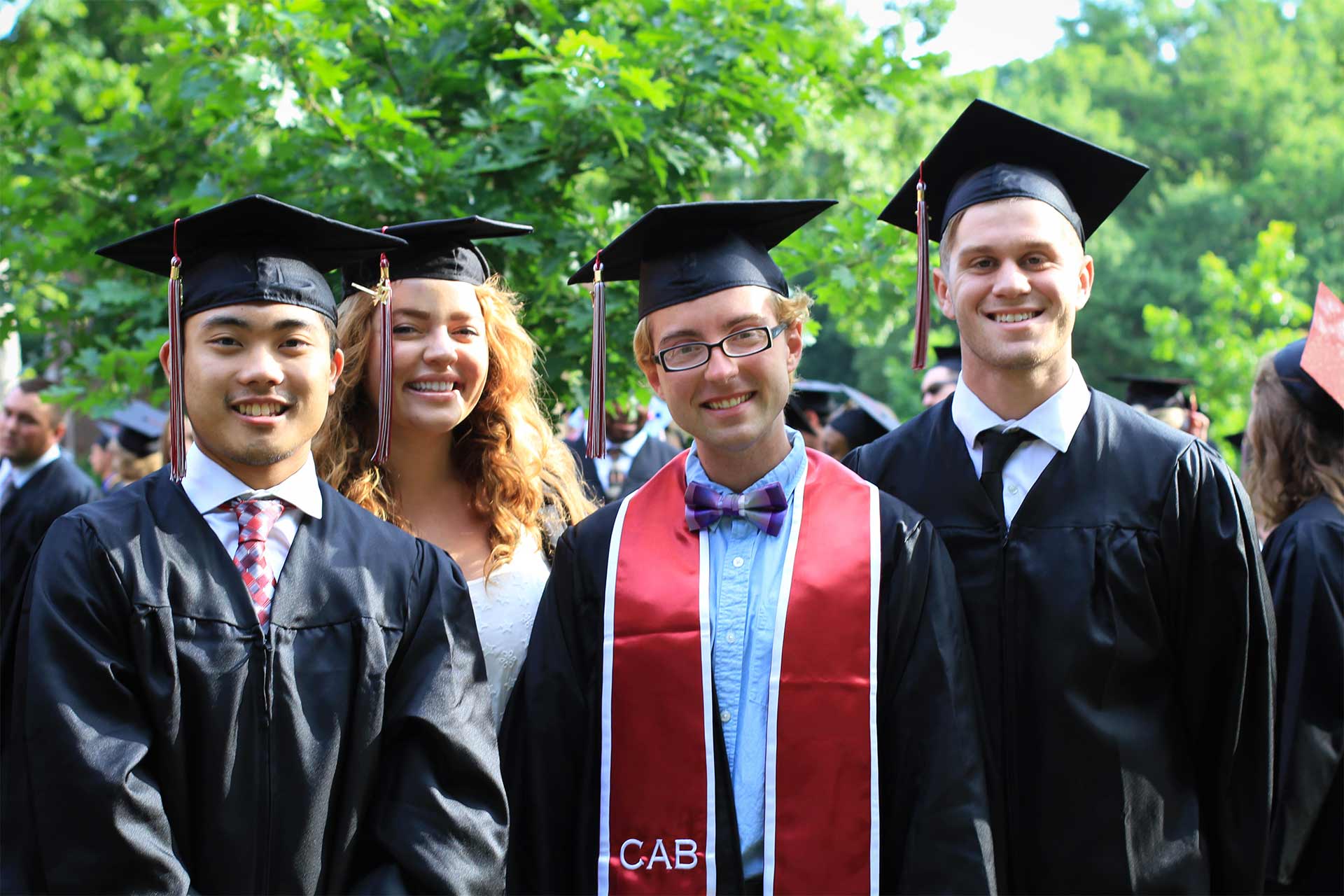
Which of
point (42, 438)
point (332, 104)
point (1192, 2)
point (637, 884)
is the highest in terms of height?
point (1192, 2)

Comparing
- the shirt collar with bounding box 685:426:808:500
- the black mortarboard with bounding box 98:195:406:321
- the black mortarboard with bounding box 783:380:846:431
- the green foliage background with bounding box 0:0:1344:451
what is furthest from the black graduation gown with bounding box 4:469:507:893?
the black mortarboard with bounding box 783:380:846:431

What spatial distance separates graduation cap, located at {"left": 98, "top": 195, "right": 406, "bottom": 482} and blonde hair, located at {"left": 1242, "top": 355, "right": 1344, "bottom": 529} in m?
2.85

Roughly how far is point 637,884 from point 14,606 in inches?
52.5

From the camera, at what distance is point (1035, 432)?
2.79 m

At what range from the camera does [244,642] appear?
2.34 m

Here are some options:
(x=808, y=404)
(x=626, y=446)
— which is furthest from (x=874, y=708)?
(x=808, y=404)

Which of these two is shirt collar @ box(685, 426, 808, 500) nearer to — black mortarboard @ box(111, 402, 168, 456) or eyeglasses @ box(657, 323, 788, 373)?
eyeglasses @ box(657, 323, 788, 373)

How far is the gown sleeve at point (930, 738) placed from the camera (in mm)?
2395

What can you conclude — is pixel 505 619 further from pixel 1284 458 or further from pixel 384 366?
pixel 1284 458

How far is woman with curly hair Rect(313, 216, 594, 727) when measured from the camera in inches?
121

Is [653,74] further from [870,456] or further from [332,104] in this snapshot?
[870,456]

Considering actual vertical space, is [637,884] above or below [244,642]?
below

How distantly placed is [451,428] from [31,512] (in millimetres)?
4852

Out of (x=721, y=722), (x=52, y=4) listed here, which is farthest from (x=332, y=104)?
(x=52, y=4)
